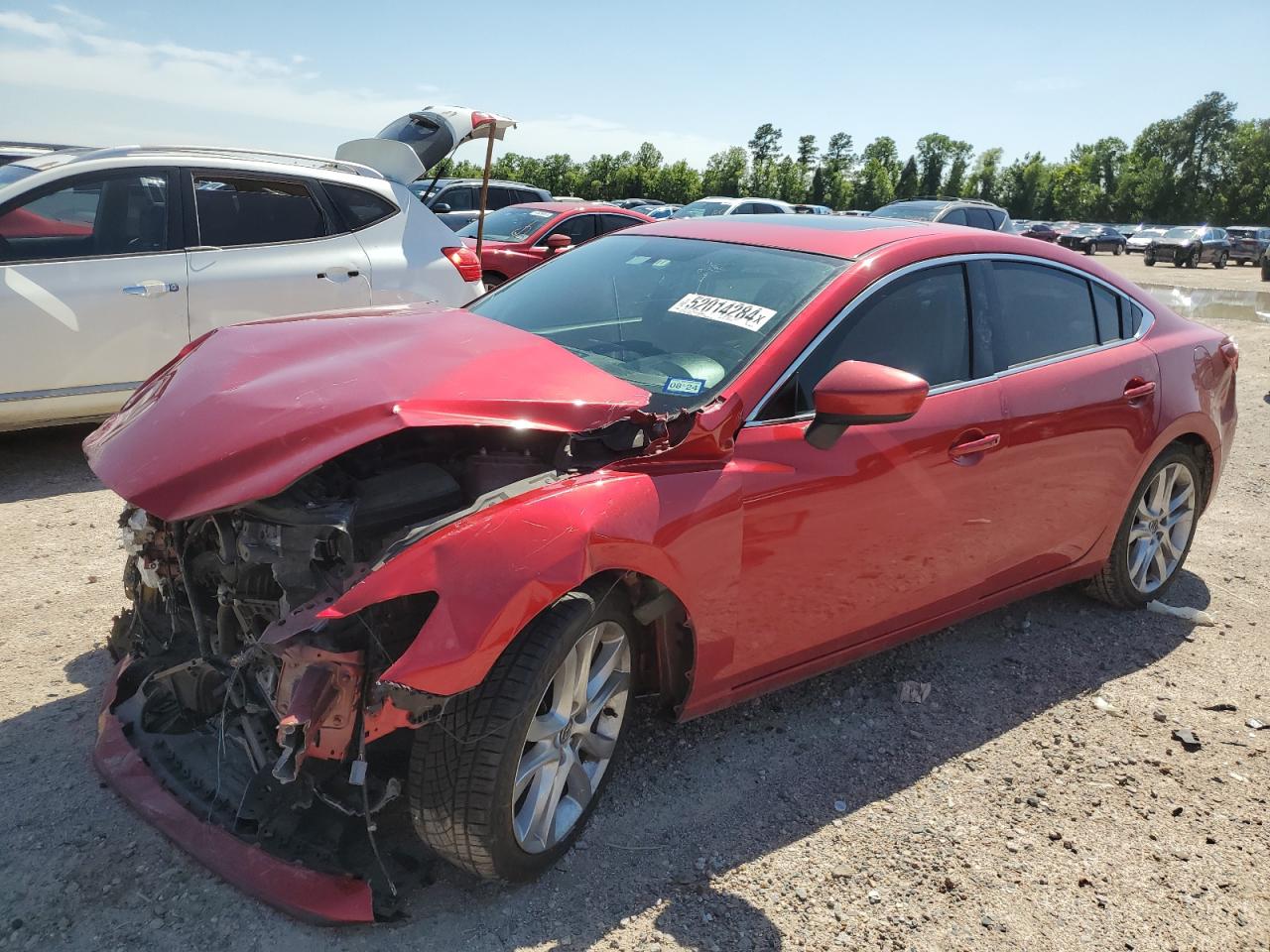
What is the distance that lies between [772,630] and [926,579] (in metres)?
0.72

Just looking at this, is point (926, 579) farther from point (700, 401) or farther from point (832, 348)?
point (700, 401)

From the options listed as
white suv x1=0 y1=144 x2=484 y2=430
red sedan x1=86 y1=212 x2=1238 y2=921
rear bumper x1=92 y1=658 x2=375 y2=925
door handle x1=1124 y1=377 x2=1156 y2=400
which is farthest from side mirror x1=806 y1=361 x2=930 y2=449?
white suv x1=0 y1=144 x2=484 y2=430

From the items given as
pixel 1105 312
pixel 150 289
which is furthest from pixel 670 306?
pixel 150 289

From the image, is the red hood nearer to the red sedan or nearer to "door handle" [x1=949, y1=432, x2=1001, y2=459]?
the red sedan

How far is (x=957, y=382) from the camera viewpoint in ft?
10.8

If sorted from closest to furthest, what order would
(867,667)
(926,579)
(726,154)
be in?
(926,579)
(867,667)
(726,154)

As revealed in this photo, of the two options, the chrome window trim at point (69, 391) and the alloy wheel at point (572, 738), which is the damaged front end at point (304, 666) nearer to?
the alloy wheel at point (572, 738)

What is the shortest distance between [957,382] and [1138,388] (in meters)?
1.10

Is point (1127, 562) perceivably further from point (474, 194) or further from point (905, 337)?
point (474, 194)

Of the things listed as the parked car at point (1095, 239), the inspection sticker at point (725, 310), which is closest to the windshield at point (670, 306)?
the inspection sticker at point (725, 310)

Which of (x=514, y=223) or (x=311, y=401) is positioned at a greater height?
(x=514, y=223)

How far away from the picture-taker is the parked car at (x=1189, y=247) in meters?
35.1

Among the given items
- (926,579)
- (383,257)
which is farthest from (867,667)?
(383,257)

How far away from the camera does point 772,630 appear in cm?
286
